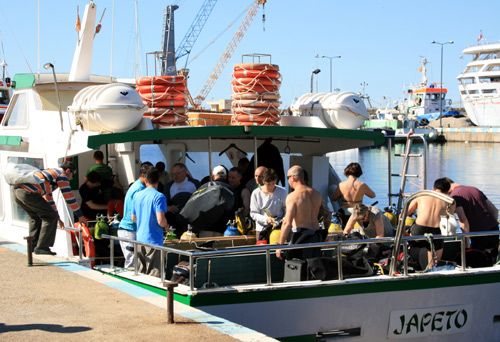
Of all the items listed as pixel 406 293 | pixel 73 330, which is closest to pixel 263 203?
pixel 406 293

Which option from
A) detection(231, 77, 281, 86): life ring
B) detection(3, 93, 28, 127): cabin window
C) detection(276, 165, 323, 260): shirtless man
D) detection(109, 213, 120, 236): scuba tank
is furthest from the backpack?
detection(231, 77, 281, 86): life ring

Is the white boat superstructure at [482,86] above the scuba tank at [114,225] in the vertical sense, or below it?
above

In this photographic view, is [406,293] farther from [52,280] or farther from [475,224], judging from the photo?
[52,280]

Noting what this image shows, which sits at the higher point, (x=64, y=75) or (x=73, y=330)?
(x=64, y=75)

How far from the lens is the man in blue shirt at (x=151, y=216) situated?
8000mm

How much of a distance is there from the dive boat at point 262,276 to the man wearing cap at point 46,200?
21 centimetres

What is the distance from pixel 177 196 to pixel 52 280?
2.39 m

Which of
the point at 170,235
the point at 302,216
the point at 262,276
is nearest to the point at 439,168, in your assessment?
the point at 170,235

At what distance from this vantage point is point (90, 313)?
6.63 metres

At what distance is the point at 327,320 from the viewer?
25.2 ft

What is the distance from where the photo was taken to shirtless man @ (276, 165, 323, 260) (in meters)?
7.91

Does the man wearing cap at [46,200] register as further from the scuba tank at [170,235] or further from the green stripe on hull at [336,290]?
the green stripe on hull at [336,290]

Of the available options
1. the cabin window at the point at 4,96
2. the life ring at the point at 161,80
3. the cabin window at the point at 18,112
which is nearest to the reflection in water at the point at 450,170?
the life ring at the point at 161,80

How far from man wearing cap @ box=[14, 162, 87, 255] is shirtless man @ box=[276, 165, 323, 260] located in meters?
2.87
